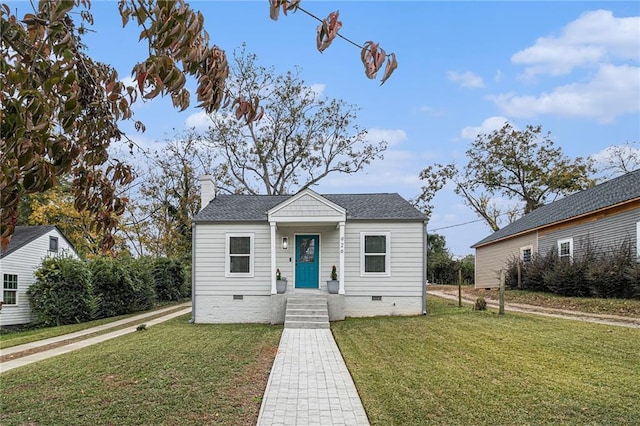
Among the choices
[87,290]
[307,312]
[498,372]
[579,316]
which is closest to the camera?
[498,372]

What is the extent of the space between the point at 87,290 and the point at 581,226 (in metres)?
19.0

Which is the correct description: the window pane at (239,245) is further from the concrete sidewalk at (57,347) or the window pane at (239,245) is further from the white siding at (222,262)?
the concrete sidewalk at (57,347)

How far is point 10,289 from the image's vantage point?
17.9 meters

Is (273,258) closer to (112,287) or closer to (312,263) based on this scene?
(312,263)

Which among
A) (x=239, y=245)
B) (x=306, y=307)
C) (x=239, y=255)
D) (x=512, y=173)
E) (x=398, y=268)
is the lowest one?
(x=306, y=307)

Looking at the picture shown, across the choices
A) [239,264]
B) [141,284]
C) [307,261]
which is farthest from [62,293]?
[307,261]

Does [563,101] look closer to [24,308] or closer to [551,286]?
[551,286]

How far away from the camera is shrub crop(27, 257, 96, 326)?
1730 cm

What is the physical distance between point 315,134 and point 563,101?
15.0m

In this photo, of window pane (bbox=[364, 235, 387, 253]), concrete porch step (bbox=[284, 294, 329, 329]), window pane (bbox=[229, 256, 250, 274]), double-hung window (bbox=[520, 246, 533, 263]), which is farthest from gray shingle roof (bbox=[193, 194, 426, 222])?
double-hung window (bbox=[520, 246, 533, 263])

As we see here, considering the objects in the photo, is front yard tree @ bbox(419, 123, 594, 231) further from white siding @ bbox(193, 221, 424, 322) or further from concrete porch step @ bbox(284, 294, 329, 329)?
concrete porch step @ bbox(284, 294, 329, 329)

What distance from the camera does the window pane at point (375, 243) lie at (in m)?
15.4

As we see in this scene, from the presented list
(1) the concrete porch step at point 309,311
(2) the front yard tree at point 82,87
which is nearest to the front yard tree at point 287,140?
(1) the concrete porch step at point 309,311

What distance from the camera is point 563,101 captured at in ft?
63.0
